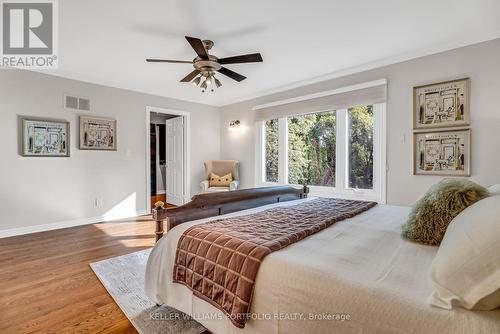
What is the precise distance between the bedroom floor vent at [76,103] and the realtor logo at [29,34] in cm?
57

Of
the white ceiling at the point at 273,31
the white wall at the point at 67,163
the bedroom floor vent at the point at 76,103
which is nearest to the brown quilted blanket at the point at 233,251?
the white ceiling at the point at 273,31

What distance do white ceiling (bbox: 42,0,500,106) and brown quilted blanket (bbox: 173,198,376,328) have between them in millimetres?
1865

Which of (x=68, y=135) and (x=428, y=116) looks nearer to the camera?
(x=428, y=116)

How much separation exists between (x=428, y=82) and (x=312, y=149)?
72.6 inches

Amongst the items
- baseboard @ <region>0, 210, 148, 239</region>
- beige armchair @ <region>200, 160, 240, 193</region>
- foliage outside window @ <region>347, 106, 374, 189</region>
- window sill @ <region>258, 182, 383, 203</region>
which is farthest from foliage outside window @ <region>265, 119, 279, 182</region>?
baseboard @ <region>0, 210, 148, 239</region>

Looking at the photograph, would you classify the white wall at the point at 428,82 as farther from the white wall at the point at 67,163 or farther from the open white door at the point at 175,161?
the white wall at the point at 67,163

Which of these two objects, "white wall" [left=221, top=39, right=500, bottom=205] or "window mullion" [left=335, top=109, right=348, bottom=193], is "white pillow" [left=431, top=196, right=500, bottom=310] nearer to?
"white wall" [left=221, top=39, right=500, bottom=205]

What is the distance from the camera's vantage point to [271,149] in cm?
494

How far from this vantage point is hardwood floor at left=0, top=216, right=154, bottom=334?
1.64 metres

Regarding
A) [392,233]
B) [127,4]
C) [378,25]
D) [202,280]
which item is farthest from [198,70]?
[392,233]

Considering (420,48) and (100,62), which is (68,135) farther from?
(420,48)

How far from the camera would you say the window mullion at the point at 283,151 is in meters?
4.66

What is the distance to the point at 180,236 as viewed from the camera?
1541 millimetres

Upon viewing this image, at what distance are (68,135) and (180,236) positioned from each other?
354 cm
